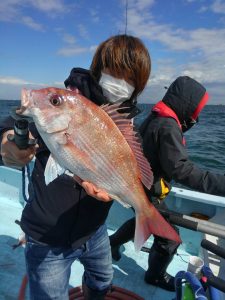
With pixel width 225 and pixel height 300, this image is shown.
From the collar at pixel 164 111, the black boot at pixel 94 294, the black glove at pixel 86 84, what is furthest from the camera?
the collar at pixel 164 111

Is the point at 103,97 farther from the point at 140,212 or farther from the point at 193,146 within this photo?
the point at 193,146

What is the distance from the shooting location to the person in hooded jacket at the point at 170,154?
3088mm

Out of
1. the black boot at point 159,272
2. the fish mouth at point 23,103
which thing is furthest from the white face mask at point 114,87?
the black boot at point 159,272

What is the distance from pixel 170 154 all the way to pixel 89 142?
1483 mm

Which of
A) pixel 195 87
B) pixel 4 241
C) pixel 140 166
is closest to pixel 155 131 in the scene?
pixel 195 87

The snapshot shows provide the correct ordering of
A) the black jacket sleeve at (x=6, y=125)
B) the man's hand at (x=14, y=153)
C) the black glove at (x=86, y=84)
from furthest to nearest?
the black glove at (x=86, y=84)
the black jacket sleeve at (x=6, y=125)
the man's hand at (x=14, y=153)

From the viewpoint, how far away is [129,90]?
2.21 m

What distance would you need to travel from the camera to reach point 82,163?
176 centimetres

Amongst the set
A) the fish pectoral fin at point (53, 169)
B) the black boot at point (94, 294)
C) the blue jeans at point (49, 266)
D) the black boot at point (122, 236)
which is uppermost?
the fish pectoral fin at point (53, 169)

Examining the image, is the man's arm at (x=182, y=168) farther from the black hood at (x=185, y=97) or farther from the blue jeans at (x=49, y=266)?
the blue jeans at (x=49, y=266)

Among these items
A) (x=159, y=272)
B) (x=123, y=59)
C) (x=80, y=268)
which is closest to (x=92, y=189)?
(x=123, y=59)

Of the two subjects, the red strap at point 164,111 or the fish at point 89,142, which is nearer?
the fish at point 89,142

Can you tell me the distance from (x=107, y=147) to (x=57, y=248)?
82 centimetres

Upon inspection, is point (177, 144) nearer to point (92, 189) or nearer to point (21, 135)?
point (92, 189)
